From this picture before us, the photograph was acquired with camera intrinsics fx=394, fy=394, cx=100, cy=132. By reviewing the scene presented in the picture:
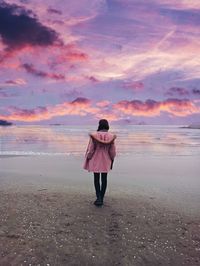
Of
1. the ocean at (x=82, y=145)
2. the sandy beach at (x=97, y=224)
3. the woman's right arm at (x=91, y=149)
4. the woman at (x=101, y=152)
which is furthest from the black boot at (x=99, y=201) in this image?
the ocean at (x=82, y=145)

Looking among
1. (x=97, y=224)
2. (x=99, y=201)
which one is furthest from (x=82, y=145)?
(x=97, y=224)

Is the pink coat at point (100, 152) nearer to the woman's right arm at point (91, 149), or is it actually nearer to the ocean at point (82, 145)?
the woman's right arm at point (91, 149)

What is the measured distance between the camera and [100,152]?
9.95 m

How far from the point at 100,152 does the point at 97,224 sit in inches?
76.2

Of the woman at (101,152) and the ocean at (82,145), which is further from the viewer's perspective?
the ocean at (82,145)

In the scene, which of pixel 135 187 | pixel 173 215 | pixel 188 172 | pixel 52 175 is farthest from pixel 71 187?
pixel 188 172

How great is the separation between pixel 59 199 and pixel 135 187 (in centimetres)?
360

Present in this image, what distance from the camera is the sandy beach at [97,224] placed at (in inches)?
295

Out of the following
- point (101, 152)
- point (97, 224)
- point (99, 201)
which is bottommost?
point (97, 224)

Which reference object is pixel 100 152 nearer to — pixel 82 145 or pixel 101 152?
pixel 101 152

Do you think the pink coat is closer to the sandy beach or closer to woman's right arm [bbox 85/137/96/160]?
woman's right arm [bbox 85/137/96/160]

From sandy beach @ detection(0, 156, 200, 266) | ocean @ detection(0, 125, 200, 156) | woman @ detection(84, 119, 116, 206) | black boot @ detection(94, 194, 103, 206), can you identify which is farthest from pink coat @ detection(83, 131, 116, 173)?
ocean @ detection(0, 125, 200, 156)

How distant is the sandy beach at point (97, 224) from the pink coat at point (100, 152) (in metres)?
1.03

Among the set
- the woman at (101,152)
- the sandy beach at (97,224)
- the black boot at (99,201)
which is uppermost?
the woman at (101,152)
